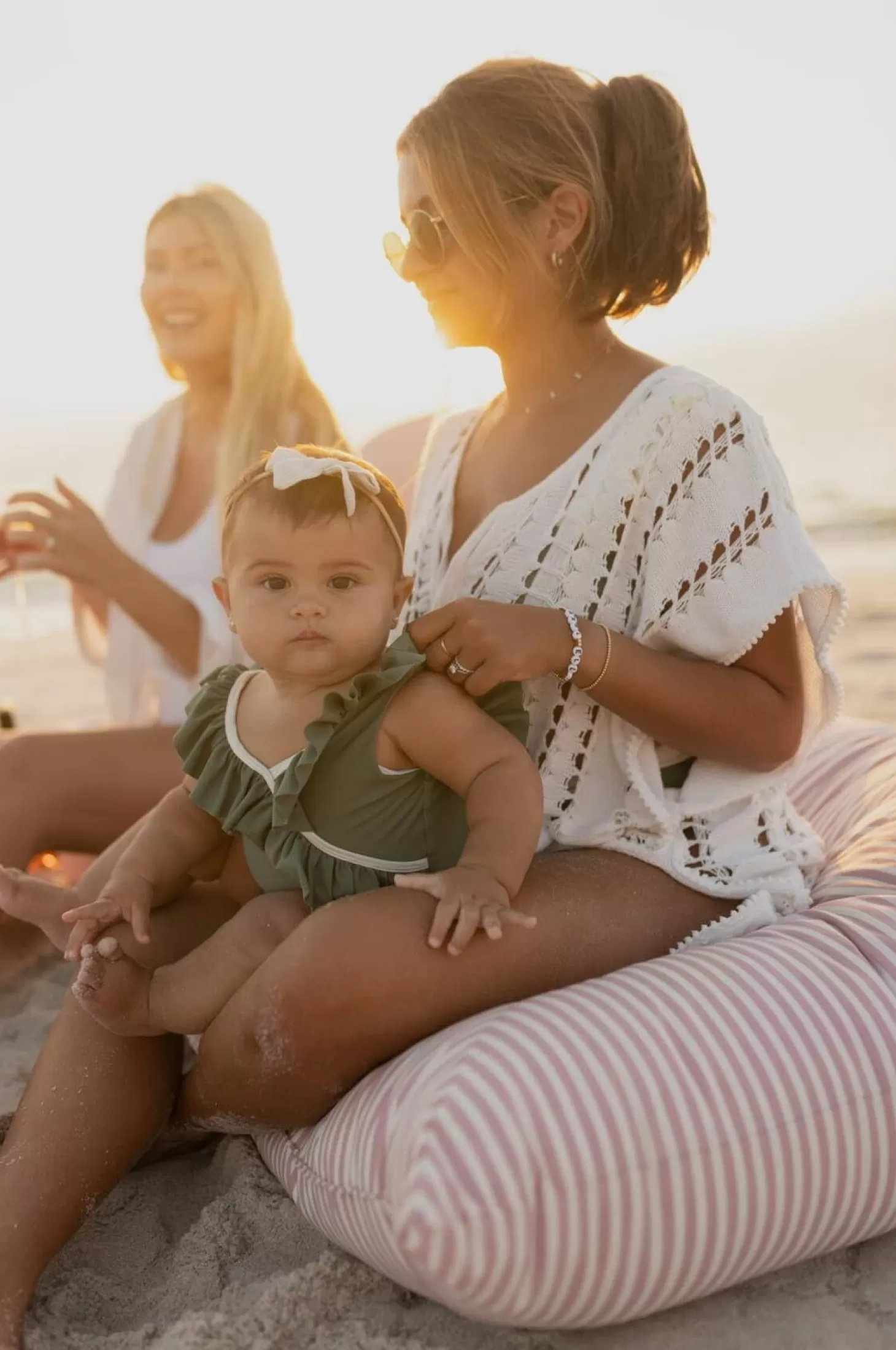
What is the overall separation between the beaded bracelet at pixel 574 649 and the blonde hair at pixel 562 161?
2.30 feet

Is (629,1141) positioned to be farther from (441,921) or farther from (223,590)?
(223,590)

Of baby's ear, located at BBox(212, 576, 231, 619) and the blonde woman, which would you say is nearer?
baby's ear, located at BBox(212, 576, 231, 619)

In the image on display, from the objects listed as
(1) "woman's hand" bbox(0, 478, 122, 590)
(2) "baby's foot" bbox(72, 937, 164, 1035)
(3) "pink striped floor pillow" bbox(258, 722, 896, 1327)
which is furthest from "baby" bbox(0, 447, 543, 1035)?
(1) "woman's hand" bbox(0, 478, 122, 590)

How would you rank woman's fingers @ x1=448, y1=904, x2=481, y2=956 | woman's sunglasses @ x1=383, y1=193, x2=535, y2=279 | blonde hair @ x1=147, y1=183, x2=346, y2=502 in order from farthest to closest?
blonde hair @ x1=147, y1=183, x2=346, y2=502 < woman's sunglasses @ x1=383, y1=193, x2=535, y2=279 < woman's fingers @ x1=448, y1=904, x2=481, y2=956

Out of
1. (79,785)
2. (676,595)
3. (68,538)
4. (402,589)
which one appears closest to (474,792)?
(402,589)

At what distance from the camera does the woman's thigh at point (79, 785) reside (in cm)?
283

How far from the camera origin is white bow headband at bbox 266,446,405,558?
199cm

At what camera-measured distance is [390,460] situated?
3654 millimetres

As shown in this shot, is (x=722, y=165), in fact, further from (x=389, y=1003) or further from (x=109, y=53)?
(x=389, y=1003)

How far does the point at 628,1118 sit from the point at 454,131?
65.9 inches

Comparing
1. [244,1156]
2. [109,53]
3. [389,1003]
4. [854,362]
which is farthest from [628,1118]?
[854,362]

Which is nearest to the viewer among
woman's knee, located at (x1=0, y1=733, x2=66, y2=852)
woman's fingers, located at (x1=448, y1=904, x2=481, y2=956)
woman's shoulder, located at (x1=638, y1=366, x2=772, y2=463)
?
woman's fingers, located at (x1=448, y1=904, x2=481, y2=956)

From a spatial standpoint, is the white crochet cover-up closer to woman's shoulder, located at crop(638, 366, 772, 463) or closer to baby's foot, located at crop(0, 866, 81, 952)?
woman's shoulder, located at crop(638, 366, 772, 463)

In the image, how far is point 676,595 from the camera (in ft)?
7.03
